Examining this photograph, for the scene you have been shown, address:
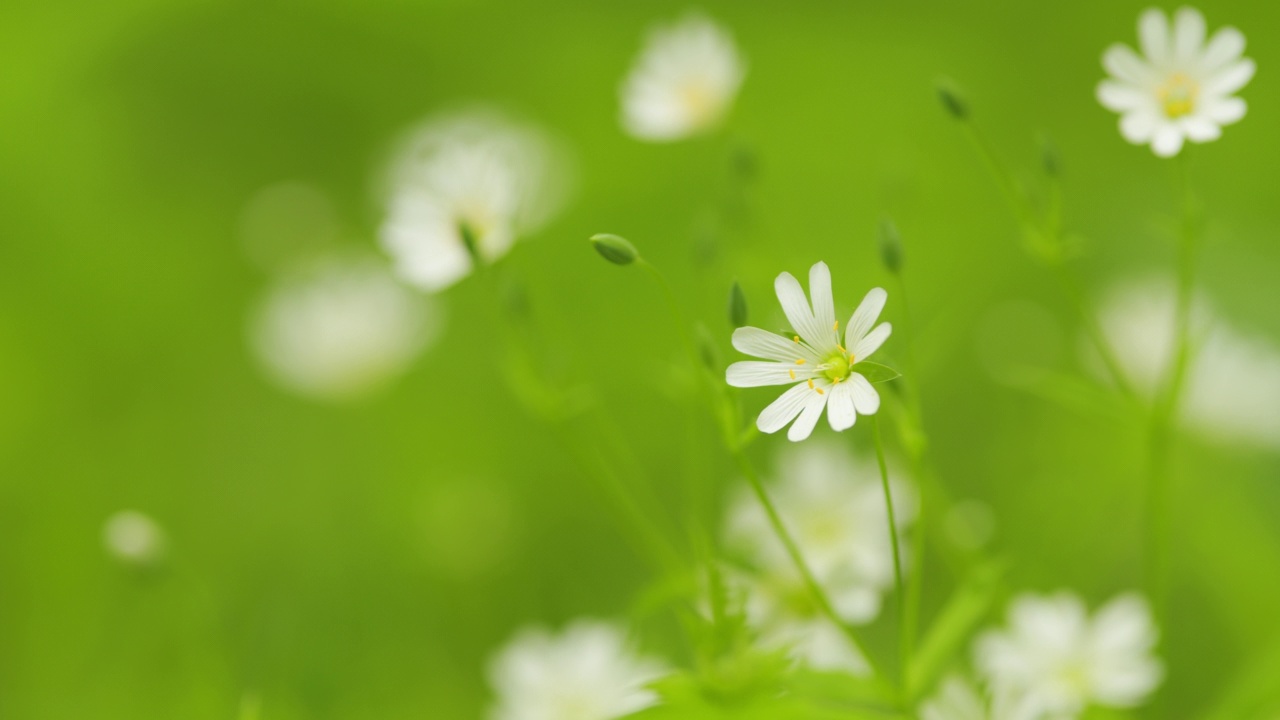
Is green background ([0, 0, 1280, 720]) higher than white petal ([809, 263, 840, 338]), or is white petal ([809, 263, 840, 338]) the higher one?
green background ([0, 0, 1280, 720])

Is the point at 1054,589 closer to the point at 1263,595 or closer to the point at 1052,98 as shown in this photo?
the point at 1263,595

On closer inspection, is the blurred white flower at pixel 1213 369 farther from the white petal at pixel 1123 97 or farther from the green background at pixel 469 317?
the white petal at pixel 1123 97

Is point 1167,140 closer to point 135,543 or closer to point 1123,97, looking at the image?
point 1123,97

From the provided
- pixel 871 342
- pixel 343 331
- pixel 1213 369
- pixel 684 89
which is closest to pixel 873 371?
pixel 871 342

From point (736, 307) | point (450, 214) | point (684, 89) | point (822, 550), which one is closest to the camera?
point (736, 307)

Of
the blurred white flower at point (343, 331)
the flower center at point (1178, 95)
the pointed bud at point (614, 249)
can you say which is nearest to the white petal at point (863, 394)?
the pointed bud at point (614, 249)

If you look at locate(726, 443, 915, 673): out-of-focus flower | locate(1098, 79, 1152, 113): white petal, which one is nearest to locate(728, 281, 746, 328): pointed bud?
locate(726, 443, 915, 673): out-of-focus flower

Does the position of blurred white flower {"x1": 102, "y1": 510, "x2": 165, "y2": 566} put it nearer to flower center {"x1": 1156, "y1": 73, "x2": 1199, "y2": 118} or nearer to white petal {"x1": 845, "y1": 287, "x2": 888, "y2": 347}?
white petal {"x1": 845, "y1": 287, "x2": 888, "y2": 347}
